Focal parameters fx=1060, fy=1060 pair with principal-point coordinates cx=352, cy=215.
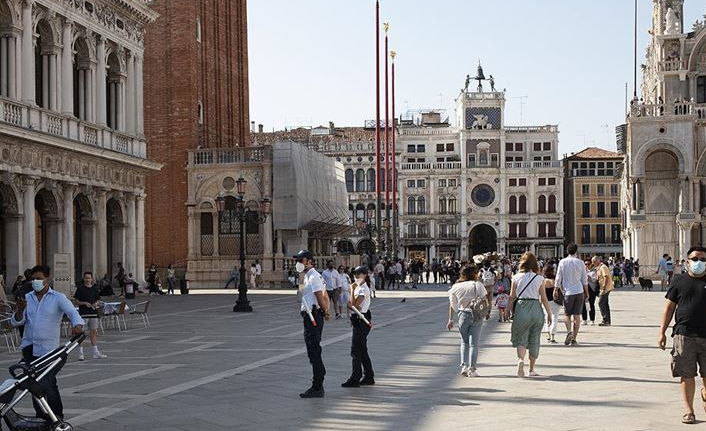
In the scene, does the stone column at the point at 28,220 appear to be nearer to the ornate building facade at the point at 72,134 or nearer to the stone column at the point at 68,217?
the ornate building facade at the point at 72,134

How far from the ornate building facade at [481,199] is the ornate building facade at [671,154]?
36.6 m

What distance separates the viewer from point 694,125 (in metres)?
53.2

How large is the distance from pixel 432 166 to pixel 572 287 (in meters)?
76.6

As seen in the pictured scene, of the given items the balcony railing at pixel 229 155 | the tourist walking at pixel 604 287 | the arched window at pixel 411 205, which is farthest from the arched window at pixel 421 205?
the tourist walking at pixel 604 287

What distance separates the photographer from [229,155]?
5006 cm

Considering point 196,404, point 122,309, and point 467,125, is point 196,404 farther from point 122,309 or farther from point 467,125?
point 467,125

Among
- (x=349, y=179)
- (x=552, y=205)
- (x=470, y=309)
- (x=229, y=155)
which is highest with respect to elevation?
(x=349, y=179)

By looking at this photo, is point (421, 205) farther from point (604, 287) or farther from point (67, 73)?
point (604, 287)

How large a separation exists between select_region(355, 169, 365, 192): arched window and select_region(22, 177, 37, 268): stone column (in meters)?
61.7

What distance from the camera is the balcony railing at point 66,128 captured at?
29.2m

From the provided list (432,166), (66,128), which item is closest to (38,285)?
(66,128)

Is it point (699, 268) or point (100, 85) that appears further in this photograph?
point (100, 85)

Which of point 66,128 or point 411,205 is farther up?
point 66,128

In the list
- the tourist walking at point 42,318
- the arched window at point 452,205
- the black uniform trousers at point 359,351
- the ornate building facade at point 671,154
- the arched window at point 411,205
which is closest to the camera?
the tourist walking at point 42,318
